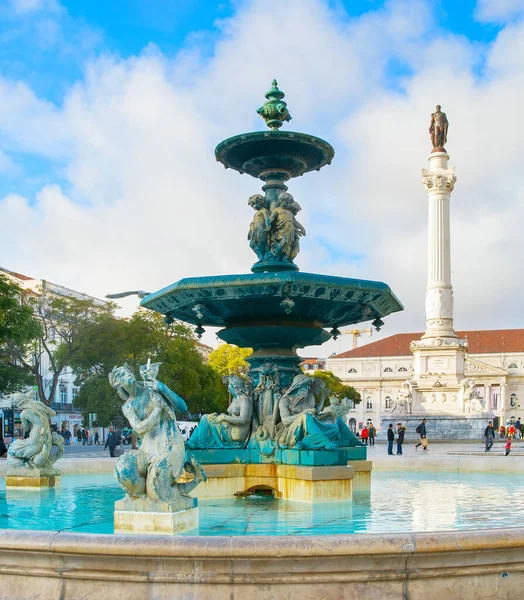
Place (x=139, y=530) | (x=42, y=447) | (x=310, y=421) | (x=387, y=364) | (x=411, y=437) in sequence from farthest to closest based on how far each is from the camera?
(x=387, y=364), (x=411, y=437), (x=42, y=447), (x=310, y=421), (x=139, y=530)

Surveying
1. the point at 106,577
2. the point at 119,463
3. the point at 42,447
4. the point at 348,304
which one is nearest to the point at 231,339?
the point at 348,304

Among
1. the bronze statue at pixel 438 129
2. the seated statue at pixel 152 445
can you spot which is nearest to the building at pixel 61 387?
the bronze statue at pixel 438 129

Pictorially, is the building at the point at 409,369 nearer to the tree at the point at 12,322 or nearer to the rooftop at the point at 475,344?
the rooftop at the point at 475,344

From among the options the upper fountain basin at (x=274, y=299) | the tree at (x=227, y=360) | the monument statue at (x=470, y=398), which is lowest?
the monument statue at (x=470, y=398)

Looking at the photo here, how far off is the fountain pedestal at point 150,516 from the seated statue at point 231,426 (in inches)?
141

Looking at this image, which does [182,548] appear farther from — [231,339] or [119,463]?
[231,339]

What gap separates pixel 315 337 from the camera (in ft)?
35.3

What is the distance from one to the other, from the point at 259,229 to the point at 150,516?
5412mm

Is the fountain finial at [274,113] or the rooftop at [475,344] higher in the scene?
the rooftop at [475,344]

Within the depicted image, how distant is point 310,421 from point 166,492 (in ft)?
10.9

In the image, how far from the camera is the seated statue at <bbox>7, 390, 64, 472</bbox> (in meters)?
10.6

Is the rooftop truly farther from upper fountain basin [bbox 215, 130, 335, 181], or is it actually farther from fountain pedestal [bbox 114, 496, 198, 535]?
fountain pedestal [bbox 114, 496, 198, 535]

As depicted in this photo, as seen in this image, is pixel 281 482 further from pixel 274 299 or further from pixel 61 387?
pixel 61 387

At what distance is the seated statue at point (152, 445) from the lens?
626 cm
